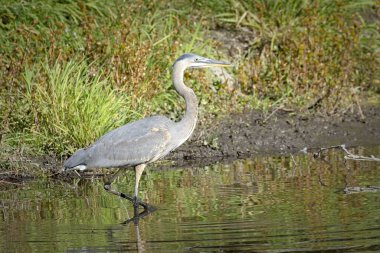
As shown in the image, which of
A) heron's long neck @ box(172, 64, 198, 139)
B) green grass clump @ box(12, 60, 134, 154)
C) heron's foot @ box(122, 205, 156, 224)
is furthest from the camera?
green grass clump @ box(12, 60, 134, 154)

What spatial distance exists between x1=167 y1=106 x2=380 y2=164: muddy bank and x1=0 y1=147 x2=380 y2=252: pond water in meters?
0.88

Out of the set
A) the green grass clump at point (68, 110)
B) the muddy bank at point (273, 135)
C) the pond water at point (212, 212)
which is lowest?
the pond water at point (212, 212)

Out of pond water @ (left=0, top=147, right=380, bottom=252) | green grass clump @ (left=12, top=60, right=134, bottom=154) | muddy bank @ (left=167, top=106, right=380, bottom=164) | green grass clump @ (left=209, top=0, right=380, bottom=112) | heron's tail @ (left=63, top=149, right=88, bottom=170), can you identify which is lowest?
pond water @ (left=0, top=147, right=380, bottom=252)

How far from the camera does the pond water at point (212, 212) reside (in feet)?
24.2

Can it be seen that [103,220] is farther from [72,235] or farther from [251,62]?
[251,62]

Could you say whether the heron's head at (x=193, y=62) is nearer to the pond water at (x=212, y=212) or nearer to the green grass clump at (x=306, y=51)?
the pond water at (x=212, y=212)

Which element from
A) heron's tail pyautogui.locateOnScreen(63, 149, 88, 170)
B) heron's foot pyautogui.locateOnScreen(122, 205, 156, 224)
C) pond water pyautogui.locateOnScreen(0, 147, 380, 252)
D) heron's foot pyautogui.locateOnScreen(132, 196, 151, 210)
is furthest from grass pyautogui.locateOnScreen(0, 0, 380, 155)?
heron's foot pyautogui.locateOnScreen(122, 205, 156, 224)

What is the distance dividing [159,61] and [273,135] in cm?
211

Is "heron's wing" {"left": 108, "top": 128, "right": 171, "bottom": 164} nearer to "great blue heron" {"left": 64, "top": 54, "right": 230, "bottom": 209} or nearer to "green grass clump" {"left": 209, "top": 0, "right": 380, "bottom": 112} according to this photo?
"great blue heron" {"left": 64, "top": 54, "right": 230, "bottom": 209}

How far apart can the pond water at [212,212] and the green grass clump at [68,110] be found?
711mm

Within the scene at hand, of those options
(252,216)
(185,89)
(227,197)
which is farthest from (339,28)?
(252,216)

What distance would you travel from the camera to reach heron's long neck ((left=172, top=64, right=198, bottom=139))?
10125mm

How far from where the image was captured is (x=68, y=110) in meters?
12.0

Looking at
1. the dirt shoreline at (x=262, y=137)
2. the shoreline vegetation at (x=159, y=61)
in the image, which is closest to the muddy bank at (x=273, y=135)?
the dirt shoreline at (x=262, y=137)
